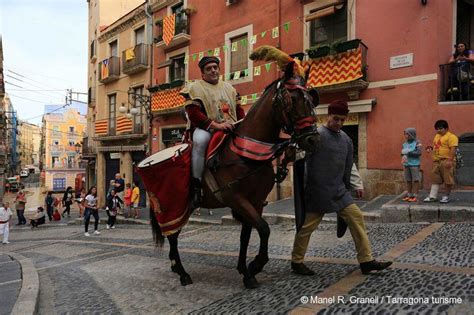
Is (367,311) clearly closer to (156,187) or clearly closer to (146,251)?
(156,187)

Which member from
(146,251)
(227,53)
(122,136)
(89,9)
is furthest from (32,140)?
(146,251)

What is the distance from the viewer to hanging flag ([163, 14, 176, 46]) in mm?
18977

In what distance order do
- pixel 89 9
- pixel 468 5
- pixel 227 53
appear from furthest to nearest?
1. pixel 89 9
2. pixel 227 53
3. pixel 468 5

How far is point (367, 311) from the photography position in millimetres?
3145

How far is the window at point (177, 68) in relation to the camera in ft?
63.4

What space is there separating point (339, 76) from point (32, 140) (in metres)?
124

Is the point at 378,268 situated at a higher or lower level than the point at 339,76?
lower

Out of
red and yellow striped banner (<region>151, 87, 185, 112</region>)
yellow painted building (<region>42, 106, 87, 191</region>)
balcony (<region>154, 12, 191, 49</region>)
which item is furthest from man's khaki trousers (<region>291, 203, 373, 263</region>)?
yellow painted building (<region>42, 106, 87, 191</region>)

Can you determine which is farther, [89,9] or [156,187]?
[89,9]

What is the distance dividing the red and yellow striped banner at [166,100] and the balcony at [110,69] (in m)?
5.48

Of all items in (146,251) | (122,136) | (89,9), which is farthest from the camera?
(89,9)

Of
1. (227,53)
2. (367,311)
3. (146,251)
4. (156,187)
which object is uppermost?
(227,53)

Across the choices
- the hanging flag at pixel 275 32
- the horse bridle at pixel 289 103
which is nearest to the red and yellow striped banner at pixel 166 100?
the hanging flag at pixel 275 32

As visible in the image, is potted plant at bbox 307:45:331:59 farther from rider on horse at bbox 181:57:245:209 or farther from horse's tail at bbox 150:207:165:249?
horse's tail at bbox 150:207:165:249
